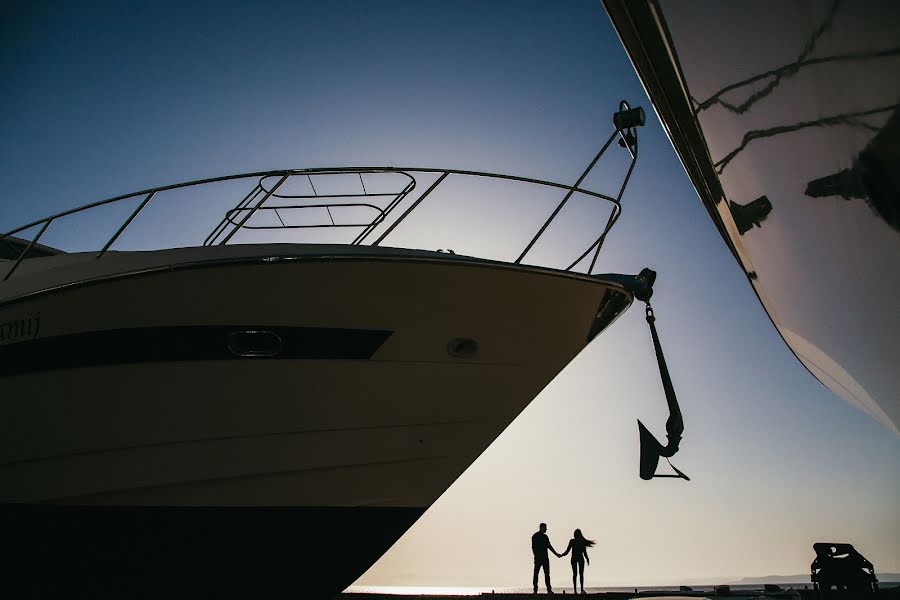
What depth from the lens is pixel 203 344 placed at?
3.97 m

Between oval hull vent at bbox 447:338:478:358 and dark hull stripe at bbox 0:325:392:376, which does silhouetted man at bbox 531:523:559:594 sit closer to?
oval hull vent at bbox 447:338:478:358

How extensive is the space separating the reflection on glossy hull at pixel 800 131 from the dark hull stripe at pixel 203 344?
2.44 metres

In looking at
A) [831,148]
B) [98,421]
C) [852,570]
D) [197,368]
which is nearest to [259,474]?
[197,368]

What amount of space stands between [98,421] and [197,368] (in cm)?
83

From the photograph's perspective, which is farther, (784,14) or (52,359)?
(52,359)

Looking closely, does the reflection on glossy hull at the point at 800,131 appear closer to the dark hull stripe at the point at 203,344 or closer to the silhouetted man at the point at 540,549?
the dark hull stripe at the point at 203,344

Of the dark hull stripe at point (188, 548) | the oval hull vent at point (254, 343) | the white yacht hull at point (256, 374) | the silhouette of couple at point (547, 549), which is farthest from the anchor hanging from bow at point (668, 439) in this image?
the silhouette of couple at point (547, 549)

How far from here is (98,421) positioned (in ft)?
13.3

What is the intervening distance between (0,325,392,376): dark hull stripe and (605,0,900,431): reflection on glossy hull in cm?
244

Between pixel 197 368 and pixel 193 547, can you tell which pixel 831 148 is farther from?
pixel 193 547

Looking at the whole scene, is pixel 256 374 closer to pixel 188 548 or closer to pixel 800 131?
pixel 188 548

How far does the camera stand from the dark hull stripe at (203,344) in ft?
13.0

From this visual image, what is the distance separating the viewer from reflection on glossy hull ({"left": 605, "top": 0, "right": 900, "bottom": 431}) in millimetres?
1376

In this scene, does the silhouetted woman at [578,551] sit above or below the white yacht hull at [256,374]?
below
